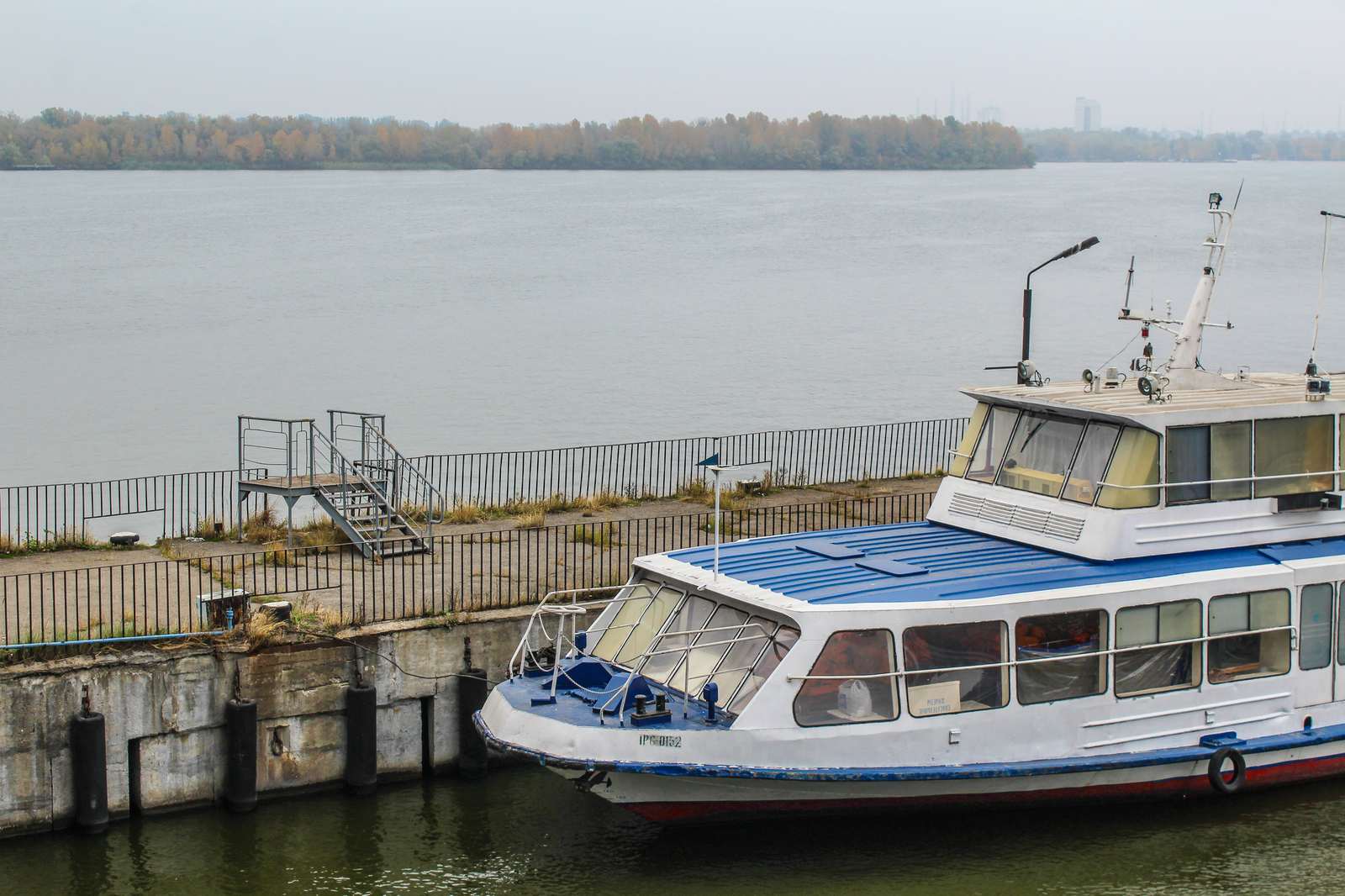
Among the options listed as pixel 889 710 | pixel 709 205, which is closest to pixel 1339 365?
pixel 889 710

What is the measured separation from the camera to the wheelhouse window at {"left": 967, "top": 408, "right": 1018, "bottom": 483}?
19.3m

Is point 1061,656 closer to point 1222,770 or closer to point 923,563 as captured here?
point 923,563

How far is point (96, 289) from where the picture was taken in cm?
7612

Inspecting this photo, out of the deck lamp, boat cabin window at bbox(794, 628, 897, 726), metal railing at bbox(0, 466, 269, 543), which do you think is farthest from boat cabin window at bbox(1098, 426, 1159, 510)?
metal railing at bbox(0, 466, 269, 543)

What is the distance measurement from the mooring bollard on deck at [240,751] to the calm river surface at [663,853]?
0.71 feet

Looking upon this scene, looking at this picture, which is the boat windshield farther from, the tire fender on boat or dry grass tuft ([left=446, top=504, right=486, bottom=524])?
dry grass tuft ([left=446, top=504, right=486, bottom=524])

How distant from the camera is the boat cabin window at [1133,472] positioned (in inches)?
702

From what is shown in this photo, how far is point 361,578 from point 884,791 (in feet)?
24.9

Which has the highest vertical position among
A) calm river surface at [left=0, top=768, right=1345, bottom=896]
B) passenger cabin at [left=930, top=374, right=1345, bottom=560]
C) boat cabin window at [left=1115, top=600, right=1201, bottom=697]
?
passenger cabin at [left=930, top=374, right=1345, bottom=560]

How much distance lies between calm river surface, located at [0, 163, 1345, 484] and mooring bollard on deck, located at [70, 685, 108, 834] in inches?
941

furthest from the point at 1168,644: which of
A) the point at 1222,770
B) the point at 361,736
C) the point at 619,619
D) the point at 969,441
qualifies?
the point at 361,736

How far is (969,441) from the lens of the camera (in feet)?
64.5

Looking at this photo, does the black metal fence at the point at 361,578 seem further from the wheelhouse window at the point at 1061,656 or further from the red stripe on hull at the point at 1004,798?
the wheelhouse window at the point at 1061,656

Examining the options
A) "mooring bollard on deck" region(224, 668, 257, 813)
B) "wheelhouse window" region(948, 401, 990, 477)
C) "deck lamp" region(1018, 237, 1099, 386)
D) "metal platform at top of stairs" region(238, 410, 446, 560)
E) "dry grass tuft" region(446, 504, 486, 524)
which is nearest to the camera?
"mooring bollard on deck" region(224, 668, 257, 813)
